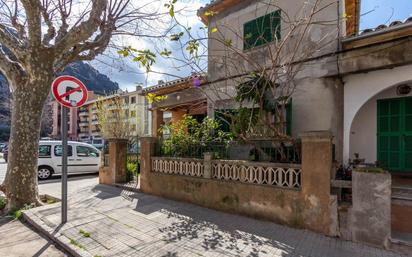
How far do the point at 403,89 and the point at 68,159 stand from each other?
12822 millimetres

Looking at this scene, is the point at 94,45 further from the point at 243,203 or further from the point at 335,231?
the point at 335,231

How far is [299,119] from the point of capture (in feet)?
23.0

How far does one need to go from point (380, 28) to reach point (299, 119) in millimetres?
2888

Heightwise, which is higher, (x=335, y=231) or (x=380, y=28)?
(x=380, y=28)

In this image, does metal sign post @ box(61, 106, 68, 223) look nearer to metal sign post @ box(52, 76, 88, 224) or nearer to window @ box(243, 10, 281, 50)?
metal sign post @ box(52, 76, 88, 224)

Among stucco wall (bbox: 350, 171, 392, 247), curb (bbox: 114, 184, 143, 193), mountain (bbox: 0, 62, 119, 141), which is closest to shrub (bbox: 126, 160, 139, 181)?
curb (bbox: 114, 184, 143, 193)

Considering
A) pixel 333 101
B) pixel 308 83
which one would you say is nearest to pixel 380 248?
pixel 333 101

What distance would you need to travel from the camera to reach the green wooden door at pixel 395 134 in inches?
258

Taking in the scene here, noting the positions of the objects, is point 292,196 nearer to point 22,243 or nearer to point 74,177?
point 22,243

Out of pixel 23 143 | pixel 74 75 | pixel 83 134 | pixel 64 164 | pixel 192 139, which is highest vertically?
pixel 74 75

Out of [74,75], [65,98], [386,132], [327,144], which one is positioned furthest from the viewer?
[74,75]

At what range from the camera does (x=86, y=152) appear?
11.6 meters

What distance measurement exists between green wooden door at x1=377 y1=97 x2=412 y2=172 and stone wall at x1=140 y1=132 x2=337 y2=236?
401 centimetres

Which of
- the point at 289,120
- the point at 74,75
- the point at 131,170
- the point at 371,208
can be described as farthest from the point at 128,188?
the point at 74,75
